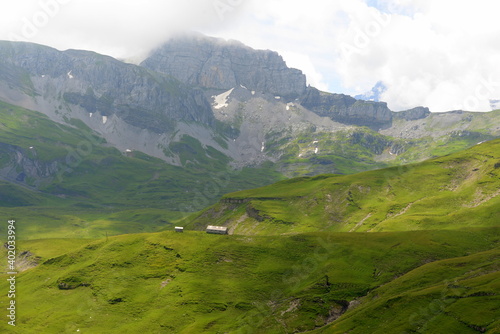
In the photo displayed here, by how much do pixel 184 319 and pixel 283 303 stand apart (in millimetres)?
30526

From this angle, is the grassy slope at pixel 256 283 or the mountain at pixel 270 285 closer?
the mountain at pixel 270 285

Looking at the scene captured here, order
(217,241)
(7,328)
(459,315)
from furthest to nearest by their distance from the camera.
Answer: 1. (217,241)
2. (7,328)
3. (459,315)

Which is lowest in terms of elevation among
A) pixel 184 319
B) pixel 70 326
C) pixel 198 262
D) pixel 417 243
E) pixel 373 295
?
pixel 70 326

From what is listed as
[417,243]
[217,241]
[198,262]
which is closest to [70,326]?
[198,262]

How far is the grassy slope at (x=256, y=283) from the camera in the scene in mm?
106188

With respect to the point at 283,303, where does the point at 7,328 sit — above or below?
below

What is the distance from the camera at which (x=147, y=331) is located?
12050 centimetres

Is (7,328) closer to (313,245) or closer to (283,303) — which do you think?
(283,303)

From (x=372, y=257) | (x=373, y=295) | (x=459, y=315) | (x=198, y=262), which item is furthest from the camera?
(x=198, y=262)

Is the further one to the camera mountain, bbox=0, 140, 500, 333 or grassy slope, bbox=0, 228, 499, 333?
grassy slope, bbox=0, 228, 499, 333

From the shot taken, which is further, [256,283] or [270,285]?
[256,283]

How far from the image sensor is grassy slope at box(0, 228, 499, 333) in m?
106

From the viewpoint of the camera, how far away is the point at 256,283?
141875 mm

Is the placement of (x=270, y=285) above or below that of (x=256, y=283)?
above
